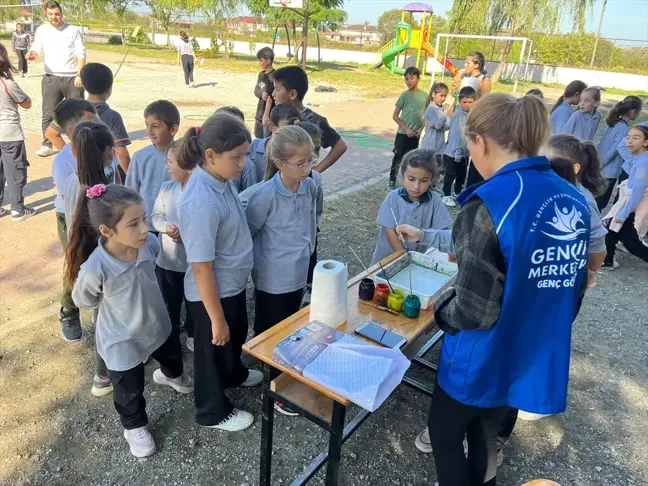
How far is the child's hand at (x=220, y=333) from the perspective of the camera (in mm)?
2094

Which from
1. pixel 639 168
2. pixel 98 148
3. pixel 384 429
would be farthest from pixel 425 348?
pixel 639 168

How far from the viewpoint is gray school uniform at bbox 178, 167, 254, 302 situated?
1957 millimetres

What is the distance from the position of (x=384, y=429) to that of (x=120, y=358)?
1.43 m

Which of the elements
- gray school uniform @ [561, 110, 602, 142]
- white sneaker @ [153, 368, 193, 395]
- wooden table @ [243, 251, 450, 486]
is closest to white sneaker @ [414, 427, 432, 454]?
wooden table @ [243, 251, 450, 486]

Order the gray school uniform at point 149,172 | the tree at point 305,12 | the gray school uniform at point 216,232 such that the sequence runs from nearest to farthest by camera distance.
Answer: the gray school uniform at point 216,232 < the gray school uniform at point 149,172 < the tree at point 305,12

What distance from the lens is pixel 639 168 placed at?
4.21 meters

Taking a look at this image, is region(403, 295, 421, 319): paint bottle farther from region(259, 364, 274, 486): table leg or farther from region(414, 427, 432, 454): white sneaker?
region(414, 427, 432, 454): white sneaker

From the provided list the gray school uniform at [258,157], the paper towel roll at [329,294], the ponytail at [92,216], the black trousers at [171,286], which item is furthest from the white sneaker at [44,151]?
the paper towel roll at [329,294]

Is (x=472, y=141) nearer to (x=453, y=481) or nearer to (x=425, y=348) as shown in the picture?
(x=453, y=481)

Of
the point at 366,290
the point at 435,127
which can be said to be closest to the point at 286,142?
the point at 366,290

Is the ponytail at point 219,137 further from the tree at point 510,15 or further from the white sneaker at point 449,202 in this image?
the tree at point 510,15

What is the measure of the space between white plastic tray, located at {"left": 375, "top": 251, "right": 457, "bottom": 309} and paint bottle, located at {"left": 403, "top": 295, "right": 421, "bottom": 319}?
0.08 metres

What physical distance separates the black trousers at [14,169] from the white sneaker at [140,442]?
3463mm

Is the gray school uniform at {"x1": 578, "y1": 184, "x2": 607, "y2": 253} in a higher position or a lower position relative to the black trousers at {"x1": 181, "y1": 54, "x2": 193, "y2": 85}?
lower
